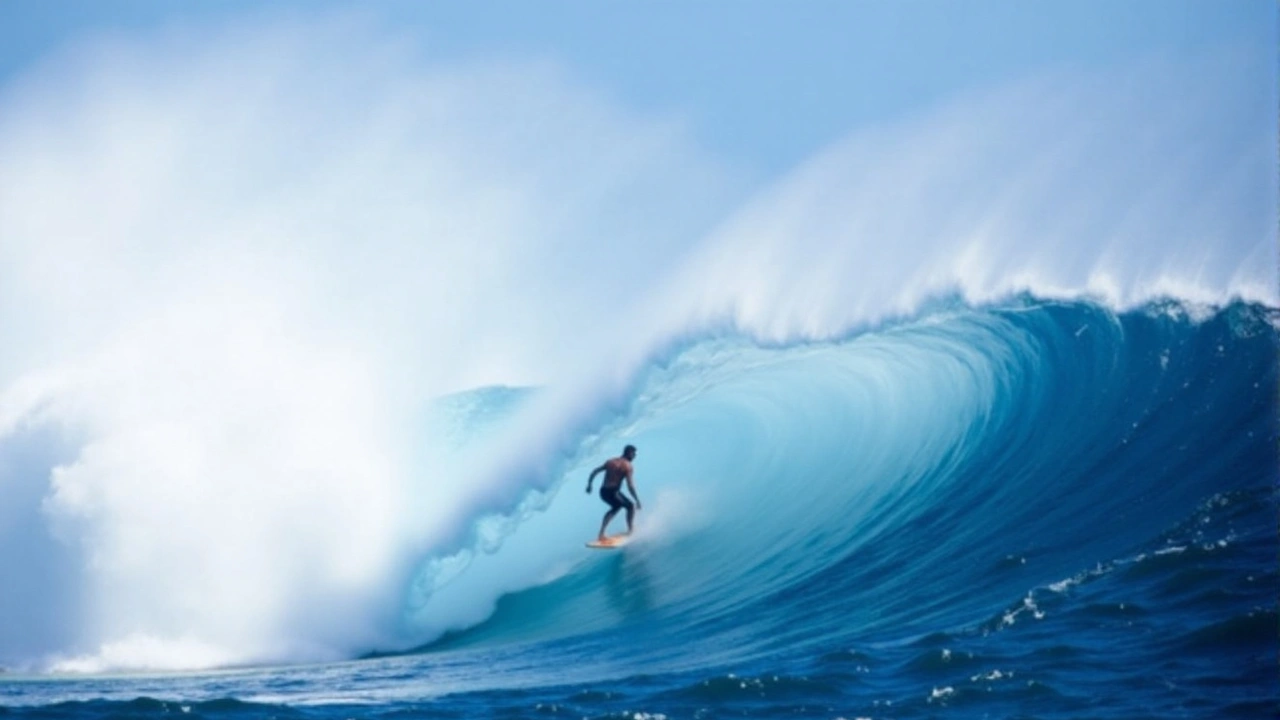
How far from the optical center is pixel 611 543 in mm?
14242

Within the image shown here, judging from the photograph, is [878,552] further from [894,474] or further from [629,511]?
[629,511]

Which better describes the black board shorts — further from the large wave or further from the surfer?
the large wave

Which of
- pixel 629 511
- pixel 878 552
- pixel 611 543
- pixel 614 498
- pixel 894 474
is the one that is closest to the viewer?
pixel 878 552

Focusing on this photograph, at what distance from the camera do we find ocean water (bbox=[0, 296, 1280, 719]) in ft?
25.5

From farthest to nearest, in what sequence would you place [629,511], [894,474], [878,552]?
[629,511] < [894,474] < [878,552]

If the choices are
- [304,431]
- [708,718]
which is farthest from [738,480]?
[708,718]

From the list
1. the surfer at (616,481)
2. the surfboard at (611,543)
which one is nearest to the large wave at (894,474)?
the surfboard at (611,543)

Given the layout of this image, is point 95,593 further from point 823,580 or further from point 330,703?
point 823,580

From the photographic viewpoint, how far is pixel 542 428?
15227 millimetres

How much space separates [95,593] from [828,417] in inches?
323

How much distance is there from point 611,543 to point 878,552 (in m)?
3.52

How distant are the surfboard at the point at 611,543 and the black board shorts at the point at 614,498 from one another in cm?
42

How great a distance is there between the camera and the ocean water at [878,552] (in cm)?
776

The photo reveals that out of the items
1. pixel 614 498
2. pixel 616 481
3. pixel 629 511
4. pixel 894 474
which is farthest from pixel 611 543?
pixel 894 474
